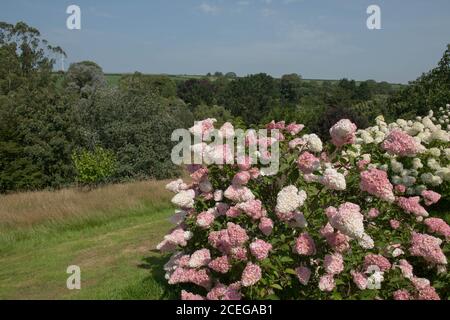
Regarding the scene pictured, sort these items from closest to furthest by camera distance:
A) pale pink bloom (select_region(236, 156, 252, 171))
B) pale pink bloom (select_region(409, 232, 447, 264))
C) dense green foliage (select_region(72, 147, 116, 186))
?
pale pink bloom (select_region(409, 232, 447, 264)) < pale pink bloom (select_region(236, 156, 252, 171)) < dense green foliage (select_region(72, 147, 116, 186))

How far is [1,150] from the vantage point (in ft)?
68.0

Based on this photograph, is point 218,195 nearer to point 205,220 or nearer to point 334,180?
point 205,220

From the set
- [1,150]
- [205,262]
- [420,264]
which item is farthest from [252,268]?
[1,150]

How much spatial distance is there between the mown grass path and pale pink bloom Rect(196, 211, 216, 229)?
1093mm

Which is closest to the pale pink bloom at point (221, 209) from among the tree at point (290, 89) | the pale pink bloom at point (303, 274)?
the pale pink bloom at point (303, 274)

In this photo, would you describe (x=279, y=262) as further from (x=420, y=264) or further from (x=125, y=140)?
(x=125, y=140)

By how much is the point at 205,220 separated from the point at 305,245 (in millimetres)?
951

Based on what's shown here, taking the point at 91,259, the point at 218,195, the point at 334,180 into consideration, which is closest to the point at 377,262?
the point at 334,180

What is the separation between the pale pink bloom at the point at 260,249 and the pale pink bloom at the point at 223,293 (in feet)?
1.38

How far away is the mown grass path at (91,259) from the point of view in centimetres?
490

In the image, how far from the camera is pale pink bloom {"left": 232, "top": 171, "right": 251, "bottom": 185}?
3.79m

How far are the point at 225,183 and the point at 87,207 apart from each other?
623cm

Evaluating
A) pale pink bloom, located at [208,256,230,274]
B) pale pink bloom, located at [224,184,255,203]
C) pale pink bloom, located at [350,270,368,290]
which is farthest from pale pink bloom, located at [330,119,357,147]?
pale pink bloom, located at [208,256,230,274]

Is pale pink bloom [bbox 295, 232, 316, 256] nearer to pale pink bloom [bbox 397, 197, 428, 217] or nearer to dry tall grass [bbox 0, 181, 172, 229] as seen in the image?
pale pink bloom [bbox 397, 197, 428, 217]
